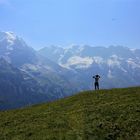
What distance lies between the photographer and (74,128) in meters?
41.6

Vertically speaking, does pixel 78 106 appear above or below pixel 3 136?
above

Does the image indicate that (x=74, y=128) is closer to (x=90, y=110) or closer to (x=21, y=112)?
(x=90, y=110)

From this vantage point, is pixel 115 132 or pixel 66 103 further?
pixel 66 103

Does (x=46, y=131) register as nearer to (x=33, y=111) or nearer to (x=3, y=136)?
(x=3, y=136)

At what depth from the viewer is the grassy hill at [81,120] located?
39.7 m

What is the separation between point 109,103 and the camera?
49562 mm

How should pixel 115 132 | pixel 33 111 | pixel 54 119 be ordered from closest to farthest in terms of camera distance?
pixel 115 132
pixel 54 119
pixel 33 111

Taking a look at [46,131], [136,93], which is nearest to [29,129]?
[46,131]

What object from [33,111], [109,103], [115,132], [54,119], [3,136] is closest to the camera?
[115,132]

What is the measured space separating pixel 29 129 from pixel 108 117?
9.45 m

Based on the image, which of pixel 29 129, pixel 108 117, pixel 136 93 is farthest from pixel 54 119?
pixel 136 93

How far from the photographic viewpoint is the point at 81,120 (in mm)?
43938

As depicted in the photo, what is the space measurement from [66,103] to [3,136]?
1485 cm

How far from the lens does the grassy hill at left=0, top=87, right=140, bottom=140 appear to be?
39.7m
